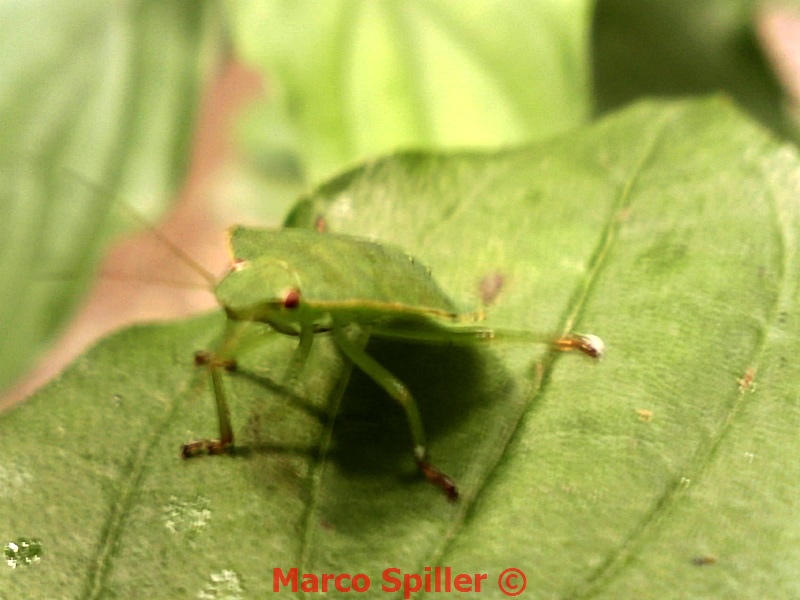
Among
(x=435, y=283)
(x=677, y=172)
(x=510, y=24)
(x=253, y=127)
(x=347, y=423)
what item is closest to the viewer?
(x=347, y=423)

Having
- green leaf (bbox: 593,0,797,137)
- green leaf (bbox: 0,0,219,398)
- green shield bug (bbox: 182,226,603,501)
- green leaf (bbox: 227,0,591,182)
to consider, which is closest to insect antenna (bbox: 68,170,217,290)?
green leaf (bbox: 0,0,219,398)

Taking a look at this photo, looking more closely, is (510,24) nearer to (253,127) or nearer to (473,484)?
(473,484)

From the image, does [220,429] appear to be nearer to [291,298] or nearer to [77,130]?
[291,298]

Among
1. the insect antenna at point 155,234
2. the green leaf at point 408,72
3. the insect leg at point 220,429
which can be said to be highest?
the green leaf at point 408,72

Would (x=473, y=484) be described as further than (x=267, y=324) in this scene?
No

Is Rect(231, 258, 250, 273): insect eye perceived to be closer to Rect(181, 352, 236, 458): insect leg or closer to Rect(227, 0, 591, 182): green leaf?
Rect(181, 352, 236, 458): insect leg

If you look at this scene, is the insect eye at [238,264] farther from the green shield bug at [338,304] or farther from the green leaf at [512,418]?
the green leaf at [512,418]

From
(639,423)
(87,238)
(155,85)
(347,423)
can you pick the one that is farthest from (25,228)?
(639,423)

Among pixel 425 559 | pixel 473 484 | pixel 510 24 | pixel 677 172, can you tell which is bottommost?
pixel 425 559

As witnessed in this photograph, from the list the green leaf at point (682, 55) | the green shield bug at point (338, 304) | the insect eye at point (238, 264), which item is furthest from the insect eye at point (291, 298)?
the green leaf at point (682, 55)
